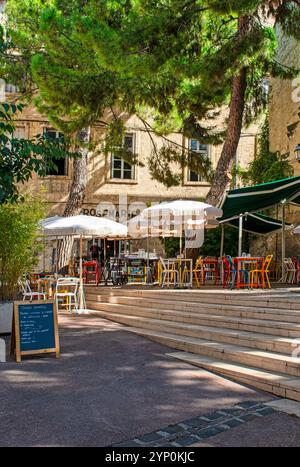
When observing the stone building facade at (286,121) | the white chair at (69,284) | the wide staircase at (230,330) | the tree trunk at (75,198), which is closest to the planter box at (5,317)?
the wide staircase at (230,330)

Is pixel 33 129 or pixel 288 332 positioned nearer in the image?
pixel 288 332

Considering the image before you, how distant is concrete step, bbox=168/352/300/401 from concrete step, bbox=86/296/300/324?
123cm

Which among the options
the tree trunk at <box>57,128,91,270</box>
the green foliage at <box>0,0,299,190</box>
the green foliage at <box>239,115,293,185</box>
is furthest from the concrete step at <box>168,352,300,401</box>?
the green foliage at <box>239,115,293,185</box>

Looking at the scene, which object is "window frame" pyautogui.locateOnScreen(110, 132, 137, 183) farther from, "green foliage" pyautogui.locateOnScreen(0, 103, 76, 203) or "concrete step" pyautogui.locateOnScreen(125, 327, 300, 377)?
"green foliage" pyautogui.locateOnScreen(0, 103, 76, 203)

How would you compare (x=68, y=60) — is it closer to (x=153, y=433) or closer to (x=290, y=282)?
→ (x=290, y=282)

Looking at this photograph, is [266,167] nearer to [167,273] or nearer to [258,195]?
[167,273]

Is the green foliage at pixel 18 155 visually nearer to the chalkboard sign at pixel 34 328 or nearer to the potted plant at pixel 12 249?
the potted plant at pixel 12 249

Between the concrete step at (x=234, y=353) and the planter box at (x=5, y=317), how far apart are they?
87.4 inches

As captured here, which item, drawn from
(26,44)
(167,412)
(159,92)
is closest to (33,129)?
(26,44)

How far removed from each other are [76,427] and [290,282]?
10078mm

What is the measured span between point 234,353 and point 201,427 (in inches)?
89.3

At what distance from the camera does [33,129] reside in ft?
66.0

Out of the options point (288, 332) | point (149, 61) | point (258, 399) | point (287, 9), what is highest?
point (287, 9)

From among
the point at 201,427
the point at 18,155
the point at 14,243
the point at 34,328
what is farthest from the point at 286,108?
the point at 201,427
